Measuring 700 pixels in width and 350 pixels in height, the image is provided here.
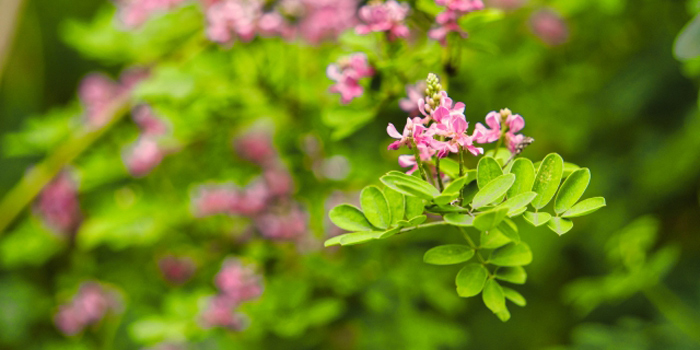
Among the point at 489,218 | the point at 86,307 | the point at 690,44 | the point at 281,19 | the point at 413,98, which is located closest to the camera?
the point at 489,218

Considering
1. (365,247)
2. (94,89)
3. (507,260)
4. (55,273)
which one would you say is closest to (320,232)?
(365,247)

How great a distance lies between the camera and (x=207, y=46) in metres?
1.21

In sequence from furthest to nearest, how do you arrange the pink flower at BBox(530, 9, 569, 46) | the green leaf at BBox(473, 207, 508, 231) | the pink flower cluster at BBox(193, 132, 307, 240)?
the pink flower at BBox(530, 9, 569, 46) < the pink flower cluster at BBox(193, 132, 307, 240) < the green leaf at BBox(473, 207, 508, 231)

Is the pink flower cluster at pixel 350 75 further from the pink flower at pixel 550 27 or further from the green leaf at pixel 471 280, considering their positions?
the pink flower at pixel 550 27

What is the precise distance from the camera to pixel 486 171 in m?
0.45

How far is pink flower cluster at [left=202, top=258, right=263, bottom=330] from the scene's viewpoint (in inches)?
40.3

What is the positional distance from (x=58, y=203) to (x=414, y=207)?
131cm

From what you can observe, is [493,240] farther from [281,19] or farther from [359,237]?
[281,19]

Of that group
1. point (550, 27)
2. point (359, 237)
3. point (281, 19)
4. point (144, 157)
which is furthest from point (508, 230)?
point (550, 27)

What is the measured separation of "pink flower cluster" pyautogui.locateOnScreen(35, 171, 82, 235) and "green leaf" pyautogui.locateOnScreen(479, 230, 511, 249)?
51.0 inches

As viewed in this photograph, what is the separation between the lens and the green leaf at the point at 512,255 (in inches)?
18.7

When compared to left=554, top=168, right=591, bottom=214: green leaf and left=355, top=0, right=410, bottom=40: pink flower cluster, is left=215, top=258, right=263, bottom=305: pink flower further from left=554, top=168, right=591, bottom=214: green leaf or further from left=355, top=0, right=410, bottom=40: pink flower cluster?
left=554, top=168, right=591, bottom=214: green leaf

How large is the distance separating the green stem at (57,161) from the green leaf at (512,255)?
3.71ft

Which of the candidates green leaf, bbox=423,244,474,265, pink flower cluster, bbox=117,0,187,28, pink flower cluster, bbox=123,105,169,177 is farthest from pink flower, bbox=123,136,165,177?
green leaf, bbox=423,244,474,265
